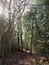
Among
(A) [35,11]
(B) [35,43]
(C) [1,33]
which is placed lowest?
(B) [35,43]

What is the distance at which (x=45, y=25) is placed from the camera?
5.60 meters

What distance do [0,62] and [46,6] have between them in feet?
8.29

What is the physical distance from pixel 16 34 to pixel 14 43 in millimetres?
411

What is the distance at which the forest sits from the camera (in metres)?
4.21

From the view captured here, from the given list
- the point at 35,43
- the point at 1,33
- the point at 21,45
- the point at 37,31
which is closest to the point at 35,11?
the point at 37,31

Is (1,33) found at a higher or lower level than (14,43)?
higher

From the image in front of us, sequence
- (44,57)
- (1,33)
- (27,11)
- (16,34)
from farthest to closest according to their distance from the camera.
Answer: (16,34) → (27,11) → (44,57) → (1,33)

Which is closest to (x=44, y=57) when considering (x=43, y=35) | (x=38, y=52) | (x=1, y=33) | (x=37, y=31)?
(x=38, y=52)

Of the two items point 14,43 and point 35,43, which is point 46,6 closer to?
point 35,43

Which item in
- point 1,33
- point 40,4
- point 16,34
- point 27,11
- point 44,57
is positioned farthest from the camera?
point 16,34

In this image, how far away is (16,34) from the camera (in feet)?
21.8

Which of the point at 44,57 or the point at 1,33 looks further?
the point at 44,57

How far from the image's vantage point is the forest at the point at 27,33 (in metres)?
4.21

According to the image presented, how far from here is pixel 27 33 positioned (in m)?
6.81
